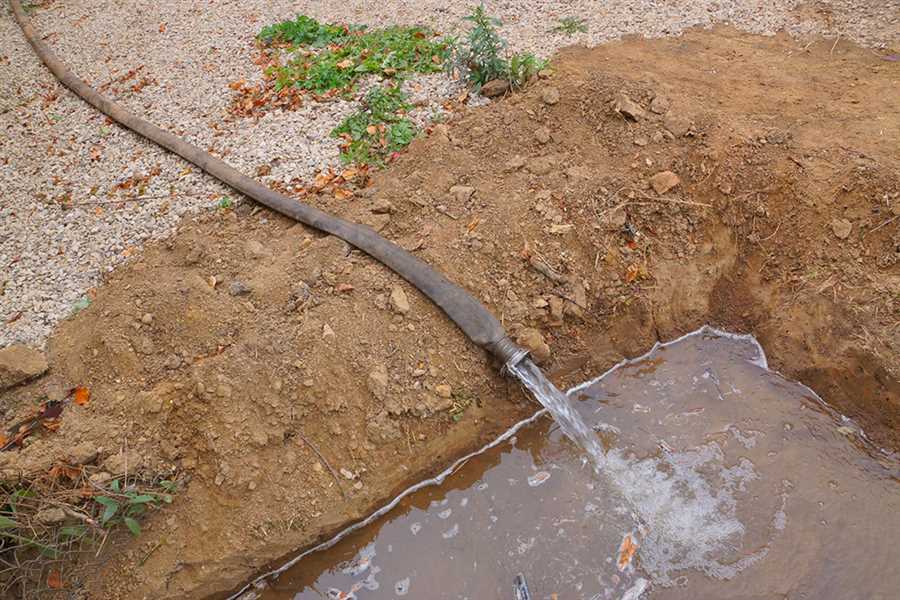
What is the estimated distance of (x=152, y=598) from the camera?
3.70m

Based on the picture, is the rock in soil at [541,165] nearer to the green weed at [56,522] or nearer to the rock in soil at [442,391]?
the rock in soil at [442,391]

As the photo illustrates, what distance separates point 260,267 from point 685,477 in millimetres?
3259

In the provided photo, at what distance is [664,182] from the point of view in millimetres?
4832

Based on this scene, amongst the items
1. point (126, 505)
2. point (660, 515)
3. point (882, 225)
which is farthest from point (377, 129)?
point (882, 225)

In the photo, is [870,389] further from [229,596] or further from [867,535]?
[229,596]

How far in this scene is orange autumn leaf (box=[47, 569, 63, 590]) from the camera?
363cm

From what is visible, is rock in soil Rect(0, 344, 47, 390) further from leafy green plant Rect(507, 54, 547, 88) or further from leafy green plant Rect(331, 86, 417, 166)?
leafy green plant Rect(507, 54, 547, 88)

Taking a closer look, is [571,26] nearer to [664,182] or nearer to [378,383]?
[664,182]

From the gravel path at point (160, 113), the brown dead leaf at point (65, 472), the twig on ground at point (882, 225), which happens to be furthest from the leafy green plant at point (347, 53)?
the brown dead leaf at point (65, 472)

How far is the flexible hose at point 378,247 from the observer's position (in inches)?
167

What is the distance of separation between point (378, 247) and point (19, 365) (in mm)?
2451

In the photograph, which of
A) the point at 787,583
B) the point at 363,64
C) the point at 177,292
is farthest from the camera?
the point at 363,64

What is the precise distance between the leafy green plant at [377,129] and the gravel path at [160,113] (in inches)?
6.4

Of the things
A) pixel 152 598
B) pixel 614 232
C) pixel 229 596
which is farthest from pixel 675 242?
pixel 152 598
